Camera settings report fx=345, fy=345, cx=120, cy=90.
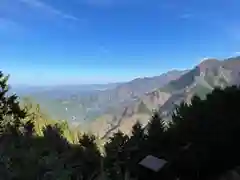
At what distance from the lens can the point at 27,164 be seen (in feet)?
17.9

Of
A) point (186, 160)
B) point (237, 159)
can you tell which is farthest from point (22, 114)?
point (237, 159)

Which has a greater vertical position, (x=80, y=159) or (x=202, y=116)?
(x=202, y=116)

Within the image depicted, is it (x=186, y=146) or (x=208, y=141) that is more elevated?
(x=208, y=141)

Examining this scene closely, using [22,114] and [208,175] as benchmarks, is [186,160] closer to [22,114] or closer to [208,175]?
[208,175]

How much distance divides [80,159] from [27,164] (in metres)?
7.68

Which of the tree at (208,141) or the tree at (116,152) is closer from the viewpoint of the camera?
the tree at (208,141)

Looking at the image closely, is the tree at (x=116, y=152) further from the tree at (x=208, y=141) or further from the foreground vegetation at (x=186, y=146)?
the tree at (x=208, y=141)

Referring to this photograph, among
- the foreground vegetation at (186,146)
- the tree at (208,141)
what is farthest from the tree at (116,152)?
the tree at (208,141)

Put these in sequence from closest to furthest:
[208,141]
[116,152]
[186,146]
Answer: [208,141] < [186,146] < [116,152]

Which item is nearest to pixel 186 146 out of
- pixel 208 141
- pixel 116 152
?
pixel 208 141

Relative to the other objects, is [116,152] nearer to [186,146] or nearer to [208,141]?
[186,146]

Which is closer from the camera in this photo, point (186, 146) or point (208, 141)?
point (208, 141)

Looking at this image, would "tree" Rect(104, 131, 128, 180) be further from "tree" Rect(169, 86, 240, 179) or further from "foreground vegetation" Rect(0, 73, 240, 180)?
"tree" Rect(169, 86, 240, 179)

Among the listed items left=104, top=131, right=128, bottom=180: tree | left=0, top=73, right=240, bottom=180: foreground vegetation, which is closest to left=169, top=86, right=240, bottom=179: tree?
left=0, top=73, right=240, bottom=180: foreground vegetation
